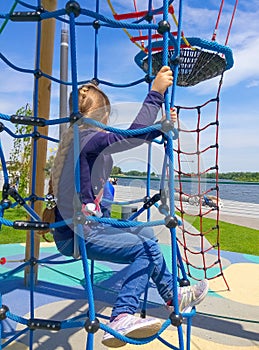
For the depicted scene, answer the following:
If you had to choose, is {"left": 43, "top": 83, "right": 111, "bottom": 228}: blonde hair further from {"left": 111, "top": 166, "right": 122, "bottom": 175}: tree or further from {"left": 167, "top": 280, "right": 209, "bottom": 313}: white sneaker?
{"left": 167, "top": 280, "right": 209, "bottom": 313}: white sneaker

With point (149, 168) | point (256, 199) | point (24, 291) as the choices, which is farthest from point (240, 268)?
point (256, 199)

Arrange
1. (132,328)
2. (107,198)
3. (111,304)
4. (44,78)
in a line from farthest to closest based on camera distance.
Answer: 1. (44,78)
2. (111,304)
3. (107,198)
4. (132,328)

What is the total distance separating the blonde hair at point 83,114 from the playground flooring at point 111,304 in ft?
1.68

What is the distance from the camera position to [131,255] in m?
1.33

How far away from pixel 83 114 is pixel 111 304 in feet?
4.58

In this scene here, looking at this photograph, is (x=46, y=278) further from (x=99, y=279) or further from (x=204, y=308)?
(x=204, y=308)

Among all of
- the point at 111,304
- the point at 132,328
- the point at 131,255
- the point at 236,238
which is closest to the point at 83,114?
the point at 131,255

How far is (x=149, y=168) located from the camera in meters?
1.62

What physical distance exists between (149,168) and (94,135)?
413 mm

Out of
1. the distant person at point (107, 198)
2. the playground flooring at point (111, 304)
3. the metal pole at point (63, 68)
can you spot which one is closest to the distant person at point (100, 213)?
the playground flooring at point (111, 304)

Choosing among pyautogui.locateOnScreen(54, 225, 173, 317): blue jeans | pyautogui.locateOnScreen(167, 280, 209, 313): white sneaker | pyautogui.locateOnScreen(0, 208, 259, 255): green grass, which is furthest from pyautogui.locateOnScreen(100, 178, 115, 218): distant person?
pyautogui.locateOnScreen(0, 208, 259, 255): green grass

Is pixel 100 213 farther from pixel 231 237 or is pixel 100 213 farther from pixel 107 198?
pixel 231 237

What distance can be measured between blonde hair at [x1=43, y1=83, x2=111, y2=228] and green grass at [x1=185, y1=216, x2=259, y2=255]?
3.00 meters

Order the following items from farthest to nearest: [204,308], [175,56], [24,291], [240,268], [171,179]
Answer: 1. [240,268]
2. [24,291]
3. [204,308]
4. [175,56]
5. [171,179]
